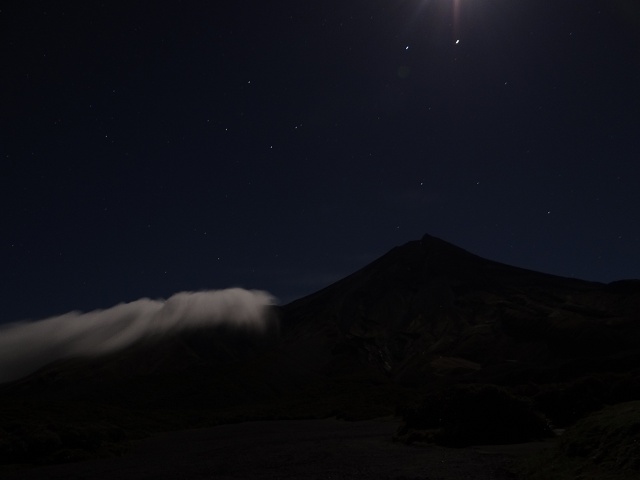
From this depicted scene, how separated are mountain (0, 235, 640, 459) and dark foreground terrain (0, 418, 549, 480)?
1402 cm

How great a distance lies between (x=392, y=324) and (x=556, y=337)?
61709 mm

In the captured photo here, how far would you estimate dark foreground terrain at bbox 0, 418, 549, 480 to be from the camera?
23.2 meters

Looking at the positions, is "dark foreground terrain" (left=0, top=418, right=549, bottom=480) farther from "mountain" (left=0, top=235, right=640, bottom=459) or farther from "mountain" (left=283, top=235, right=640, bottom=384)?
"mountain" (left=283, top=235, right=640, bottom=384)

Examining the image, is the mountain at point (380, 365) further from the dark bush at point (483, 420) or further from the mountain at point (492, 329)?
the dark bush at point (483, 420)

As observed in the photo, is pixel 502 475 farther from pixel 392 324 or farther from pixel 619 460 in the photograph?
pixel 392 324

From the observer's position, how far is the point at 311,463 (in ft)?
94.9

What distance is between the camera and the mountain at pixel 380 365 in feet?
268

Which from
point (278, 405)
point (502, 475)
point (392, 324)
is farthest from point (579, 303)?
point (502, 475)

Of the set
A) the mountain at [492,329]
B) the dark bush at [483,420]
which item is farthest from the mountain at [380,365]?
the dark bush at [483,420]

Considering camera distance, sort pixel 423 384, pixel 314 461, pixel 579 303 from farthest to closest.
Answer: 1. pixel 579 303
2. pixel 423 384
3. pixel 314 461

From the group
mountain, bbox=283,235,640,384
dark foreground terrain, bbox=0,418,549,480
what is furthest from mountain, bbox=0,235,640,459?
dark foreground terrain, bbox=0,418,549,480

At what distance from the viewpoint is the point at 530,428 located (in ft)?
104

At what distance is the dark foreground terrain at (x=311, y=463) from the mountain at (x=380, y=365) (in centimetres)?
1402

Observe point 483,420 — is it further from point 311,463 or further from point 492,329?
point 492,329
